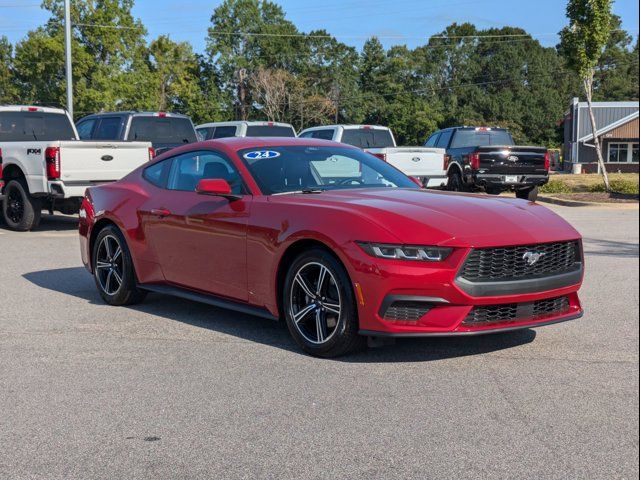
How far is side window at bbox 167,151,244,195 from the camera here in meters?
6.82

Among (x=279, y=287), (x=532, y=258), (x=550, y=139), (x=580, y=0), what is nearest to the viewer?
(x=532, y=258)

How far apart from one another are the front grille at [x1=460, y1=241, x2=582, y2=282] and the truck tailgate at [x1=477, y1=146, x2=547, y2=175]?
15.4 m

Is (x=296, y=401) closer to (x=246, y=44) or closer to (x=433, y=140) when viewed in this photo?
(x=433, y=140)

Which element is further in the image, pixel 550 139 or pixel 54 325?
pixel 550 139

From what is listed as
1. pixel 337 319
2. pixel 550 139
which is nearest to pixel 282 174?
pixel 337 319

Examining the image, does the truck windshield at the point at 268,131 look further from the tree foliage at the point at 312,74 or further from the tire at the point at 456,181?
the tree foliage at the point at 312,74

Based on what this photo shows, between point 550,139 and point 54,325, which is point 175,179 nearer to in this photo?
point 54,325

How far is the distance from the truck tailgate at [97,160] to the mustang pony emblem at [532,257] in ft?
32.8

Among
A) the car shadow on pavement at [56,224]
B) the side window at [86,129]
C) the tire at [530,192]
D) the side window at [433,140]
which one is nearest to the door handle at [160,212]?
the car shadow on pavement at [56,224]

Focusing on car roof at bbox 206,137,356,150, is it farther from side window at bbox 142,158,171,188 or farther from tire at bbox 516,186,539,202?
tire at bbox 516,186,539,202

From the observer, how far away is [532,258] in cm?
553

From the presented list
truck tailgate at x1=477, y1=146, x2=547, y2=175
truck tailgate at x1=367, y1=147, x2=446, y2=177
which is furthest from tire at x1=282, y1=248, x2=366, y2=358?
truck tailgate at x1=477, y1=146, x2=547, y2=175

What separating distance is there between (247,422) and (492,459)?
135 centimetres

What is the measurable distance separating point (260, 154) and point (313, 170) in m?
0.46
